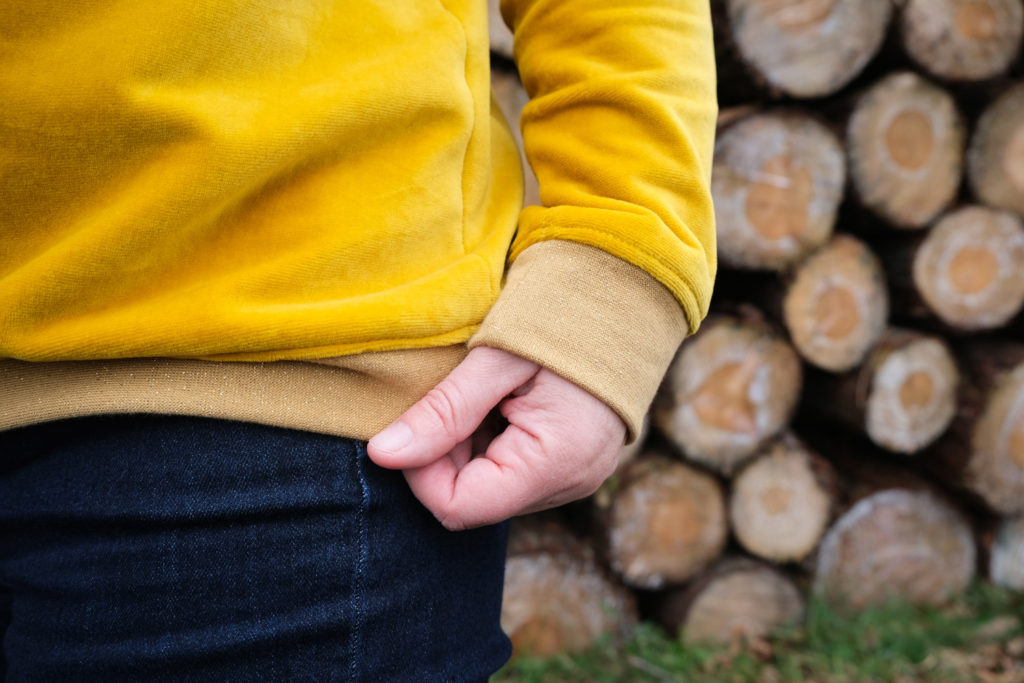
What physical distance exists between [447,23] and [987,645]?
1.94 metres

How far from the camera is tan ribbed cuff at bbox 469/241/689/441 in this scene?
1.71ft

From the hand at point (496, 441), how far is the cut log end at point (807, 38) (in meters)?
1.19

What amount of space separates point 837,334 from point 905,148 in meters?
0.45

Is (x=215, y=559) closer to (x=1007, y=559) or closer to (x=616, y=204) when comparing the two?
(x=616, y=204)

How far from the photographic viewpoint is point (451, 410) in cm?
51

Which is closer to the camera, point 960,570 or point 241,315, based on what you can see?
point 241,315

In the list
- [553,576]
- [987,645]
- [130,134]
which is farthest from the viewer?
[987,645]

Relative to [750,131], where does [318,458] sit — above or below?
above

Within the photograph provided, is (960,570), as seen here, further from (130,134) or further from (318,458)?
(130,134)

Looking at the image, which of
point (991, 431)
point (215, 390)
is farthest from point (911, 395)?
point (215, 390)

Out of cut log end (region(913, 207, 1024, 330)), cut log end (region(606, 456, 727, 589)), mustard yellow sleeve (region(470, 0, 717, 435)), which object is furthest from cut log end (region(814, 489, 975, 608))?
mustard yellow sleeve (region(470, 0, 717, 435))

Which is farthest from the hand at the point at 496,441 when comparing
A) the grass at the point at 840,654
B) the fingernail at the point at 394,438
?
the grass at the point at 840,654

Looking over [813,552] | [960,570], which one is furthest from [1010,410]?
[813,552]

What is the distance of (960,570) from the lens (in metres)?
1.83
